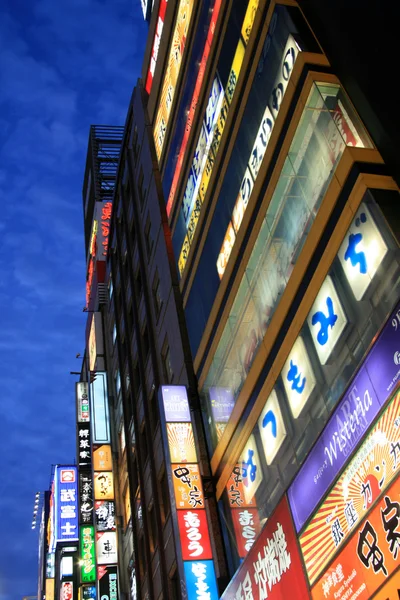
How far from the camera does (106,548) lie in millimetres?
31828

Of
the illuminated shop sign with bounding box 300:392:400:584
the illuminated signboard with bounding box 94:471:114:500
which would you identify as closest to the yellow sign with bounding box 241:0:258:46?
the illuminated shop sign with bounding box 300:392:400:584

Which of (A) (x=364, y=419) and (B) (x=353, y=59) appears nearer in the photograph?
(A) (x=364, y=419)

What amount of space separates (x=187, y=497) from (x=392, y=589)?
10262 millimetres

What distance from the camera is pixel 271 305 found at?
53.2 ft

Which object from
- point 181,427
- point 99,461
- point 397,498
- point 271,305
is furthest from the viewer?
point 99,461

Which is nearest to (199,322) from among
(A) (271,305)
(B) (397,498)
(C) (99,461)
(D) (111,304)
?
(A) (271,305)

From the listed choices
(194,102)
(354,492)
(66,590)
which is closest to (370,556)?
(354,492)

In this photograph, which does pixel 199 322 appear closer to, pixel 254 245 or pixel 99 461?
pixel 254 245

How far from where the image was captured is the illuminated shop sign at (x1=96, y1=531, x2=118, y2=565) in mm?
31438

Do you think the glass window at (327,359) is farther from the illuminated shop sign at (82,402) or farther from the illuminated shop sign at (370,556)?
the illuminated shop sign at (82,402)

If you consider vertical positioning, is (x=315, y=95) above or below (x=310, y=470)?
above

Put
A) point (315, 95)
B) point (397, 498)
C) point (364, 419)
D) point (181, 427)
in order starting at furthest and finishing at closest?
point (181, 427)
point (315, 95)
point (364, 419)
point (397, 498)

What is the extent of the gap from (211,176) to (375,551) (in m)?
14.2

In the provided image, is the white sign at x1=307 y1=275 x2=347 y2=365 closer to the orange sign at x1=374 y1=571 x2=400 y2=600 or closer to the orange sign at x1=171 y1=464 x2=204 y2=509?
the orange sign at x1=374 y1=571 x2=400 y2=600
